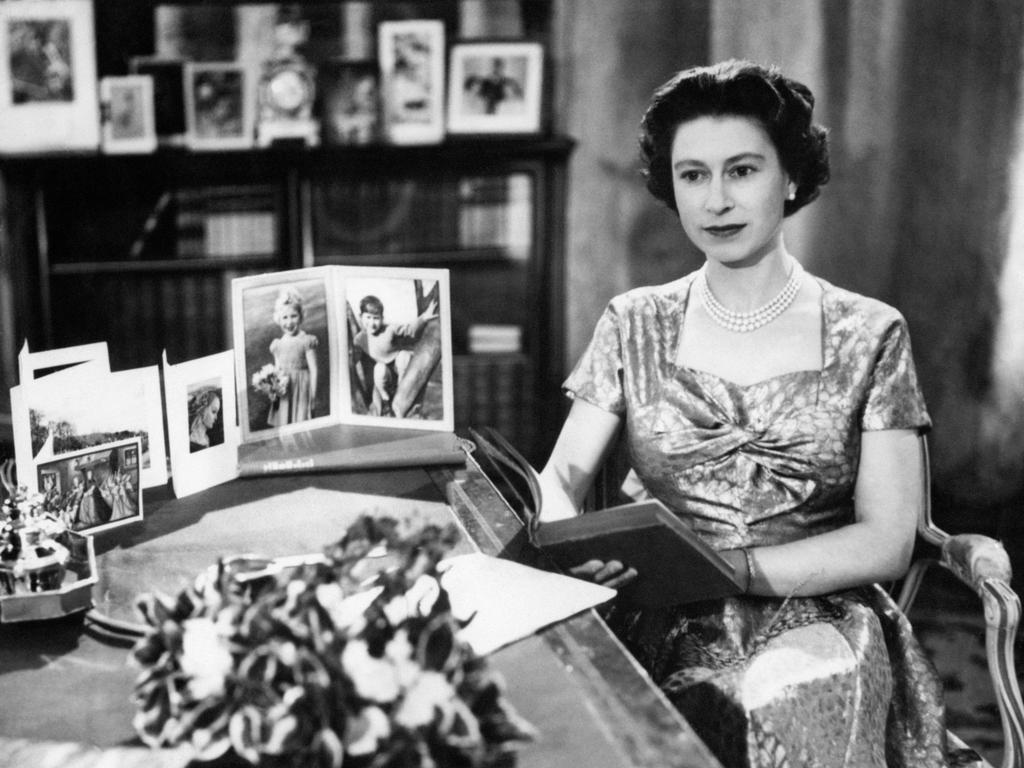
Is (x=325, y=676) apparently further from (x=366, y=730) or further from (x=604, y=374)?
(x=604, y=374)

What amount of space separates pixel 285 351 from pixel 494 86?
2545 millimetres

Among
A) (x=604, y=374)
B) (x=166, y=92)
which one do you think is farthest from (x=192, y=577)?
(x=166, y=92)

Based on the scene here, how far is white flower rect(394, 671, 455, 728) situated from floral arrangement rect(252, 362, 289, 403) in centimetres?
97

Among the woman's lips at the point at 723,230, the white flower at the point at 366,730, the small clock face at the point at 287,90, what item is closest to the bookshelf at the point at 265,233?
the small clock face at the point at 287,90

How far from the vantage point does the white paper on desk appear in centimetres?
103

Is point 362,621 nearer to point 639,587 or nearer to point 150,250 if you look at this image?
point 639,587

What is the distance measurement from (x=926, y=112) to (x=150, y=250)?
8.96 ft

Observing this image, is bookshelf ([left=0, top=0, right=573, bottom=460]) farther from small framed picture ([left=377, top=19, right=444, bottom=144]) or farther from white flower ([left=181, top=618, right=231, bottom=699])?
white flower ([left=181, top=618, right=231, bottom=699])

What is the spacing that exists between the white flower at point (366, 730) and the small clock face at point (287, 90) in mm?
3390

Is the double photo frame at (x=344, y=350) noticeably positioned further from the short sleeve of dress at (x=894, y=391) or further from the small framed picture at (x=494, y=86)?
the small framed picture at (x=494, y=86)

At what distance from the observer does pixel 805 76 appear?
3793 mm

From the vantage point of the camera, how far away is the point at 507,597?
3.63ft

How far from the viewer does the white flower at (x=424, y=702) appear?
703 mm

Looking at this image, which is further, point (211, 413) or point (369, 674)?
point (211, 413)
